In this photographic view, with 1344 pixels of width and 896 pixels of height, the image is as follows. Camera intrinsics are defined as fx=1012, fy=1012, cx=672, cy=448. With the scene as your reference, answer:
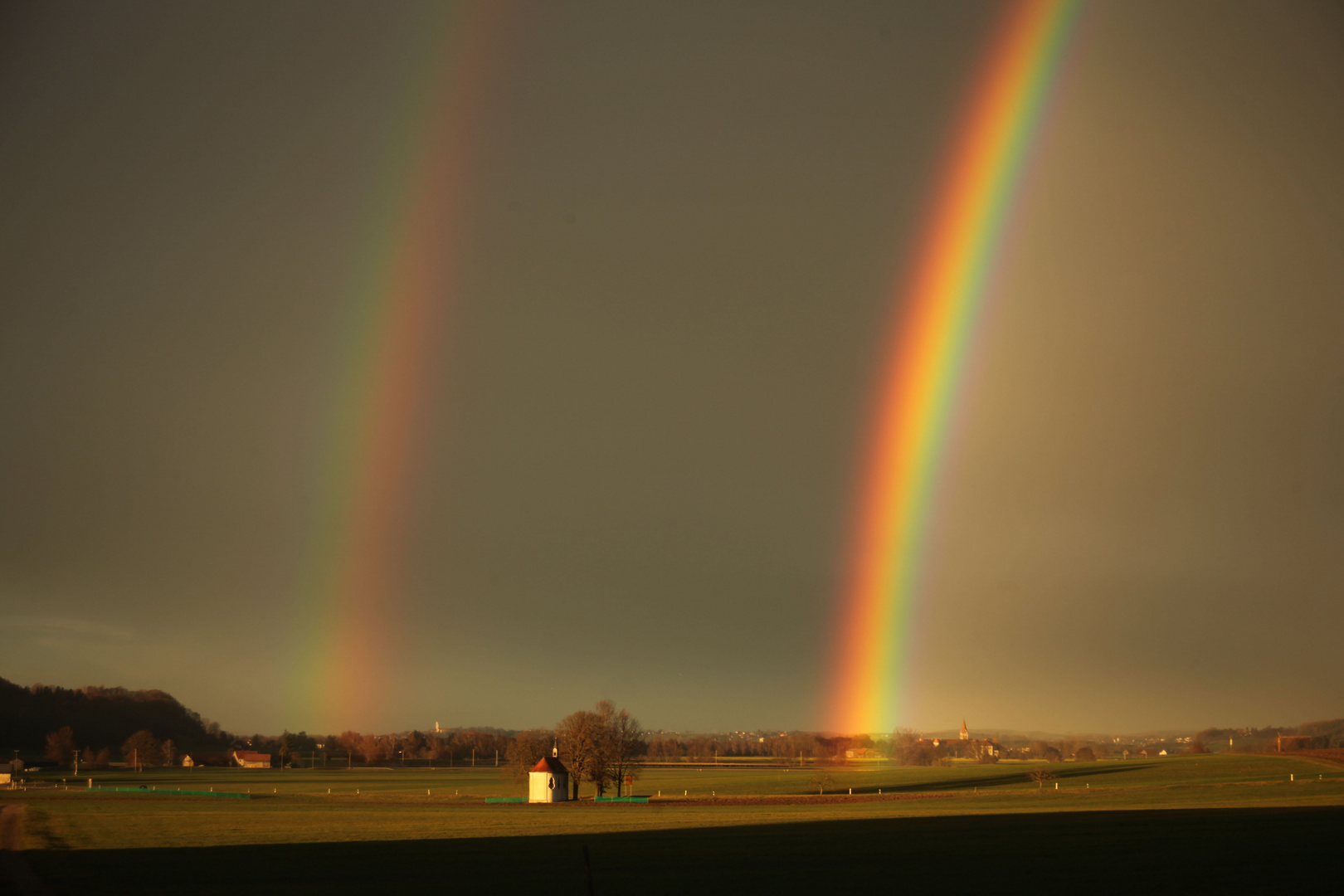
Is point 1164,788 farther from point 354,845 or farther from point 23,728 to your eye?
point 23,728

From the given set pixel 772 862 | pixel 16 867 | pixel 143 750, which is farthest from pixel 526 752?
pixel 143 750

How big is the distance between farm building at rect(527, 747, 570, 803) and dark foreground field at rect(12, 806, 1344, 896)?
39.9m

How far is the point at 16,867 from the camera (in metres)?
31.8

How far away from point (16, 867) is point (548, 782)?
176 feet

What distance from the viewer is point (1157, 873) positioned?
2744cm

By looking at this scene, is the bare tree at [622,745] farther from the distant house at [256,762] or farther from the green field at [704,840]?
the distant house at [256,762]

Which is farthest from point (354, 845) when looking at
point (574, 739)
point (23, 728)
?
point (23, 728)

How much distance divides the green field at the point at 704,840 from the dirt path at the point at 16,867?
467 millimetres

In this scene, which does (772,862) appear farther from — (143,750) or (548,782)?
(143,750)

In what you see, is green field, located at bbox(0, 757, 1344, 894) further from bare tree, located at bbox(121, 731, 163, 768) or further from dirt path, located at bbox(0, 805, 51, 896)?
bare tree, located at bbox(121, 731, 163, 768)

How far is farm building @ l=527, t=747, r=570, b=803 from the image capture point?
8188cm

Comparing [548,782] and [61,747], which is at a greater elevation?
[548,782]

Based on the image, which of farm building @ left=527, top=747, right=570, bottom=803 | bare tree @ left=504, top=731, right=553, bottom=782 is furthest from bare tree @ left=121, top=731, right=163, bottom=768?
farm building @ left=527, top=747, right=570, bottom=803

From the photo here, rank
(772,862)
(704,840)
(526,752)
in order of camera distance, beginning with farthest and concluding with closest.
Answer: (526,752) < (704,840) < (772,862)
